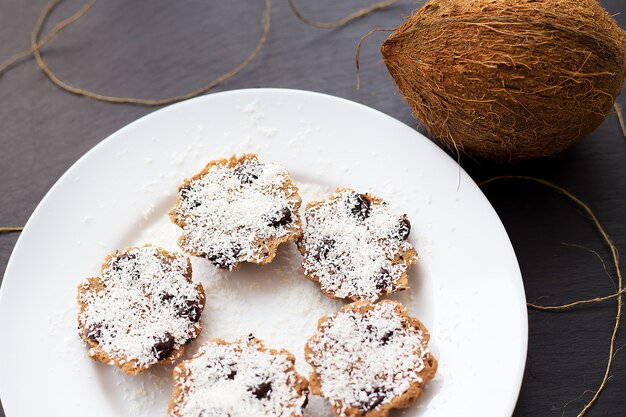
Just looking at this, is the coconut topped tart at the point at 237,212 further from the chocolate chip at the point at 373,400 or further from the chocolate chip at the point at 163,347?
the chocolate chip at the point at 373,400

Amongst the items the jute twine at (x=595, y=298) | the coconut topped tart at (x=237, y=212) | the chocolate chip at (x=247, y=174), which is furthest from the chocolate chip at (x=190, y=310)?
the jute twine at (x=595, y=298)

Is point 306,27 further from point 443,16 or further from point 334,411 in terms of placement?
point 334,411

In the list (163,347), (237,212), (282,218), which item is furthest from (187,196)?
(163,347)

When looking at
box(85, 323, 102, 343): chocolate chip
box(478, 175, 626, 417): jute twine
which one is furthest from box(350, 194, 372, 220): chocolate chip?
box(85, 323, 102, 343): chocolate chip

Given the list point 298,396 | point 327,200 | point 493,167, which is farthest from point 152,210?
point 493,167

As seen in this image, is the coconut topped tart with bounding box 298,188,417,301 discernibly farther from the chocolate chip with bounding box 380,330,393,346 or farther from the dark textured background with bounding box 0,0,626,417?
the dark textured background with bounding box 0,0,626,417

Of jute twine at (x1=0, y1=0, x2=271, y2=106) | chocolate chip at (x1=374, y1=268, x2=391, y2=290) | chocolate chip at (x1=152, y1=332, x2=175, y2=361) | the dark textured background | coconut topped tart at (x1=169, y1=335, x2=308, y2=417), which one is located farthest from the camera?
jute twine at (x1=0, y1=0, x2=271, y2=106)
